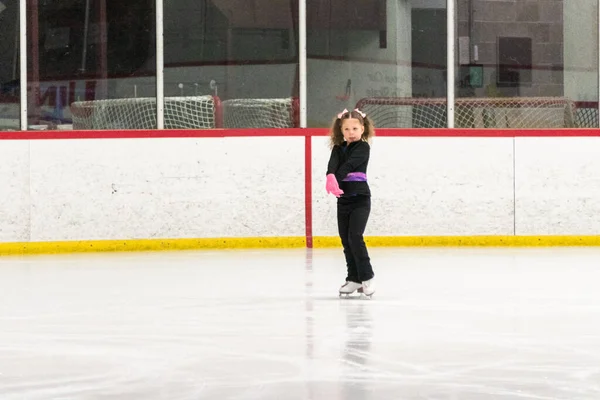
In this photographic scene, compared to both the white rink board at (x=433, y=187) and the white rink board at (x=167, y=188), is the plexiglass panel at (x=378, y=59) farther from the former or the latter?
the white rink board at (x=167, y=188)

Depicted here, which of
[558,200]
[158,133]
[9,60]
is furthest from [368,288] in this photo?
[9,60]

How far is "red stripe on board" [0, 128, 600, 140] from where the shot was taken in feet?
33.7

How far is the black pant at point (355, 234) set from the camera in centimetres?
690

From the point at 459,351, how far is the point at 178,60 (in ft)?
20.9

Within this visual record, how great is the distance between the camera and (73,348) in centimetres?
515

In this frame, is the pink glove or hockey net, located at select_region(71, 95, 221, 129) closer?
the pink glove

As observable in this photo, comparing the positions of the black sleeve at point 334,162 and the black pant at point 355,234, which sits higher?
the black sleeve at point 334,162

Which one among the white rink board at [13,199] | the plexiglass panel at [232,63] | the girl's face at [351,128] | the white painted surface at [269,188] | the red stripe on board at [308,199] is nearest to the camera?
the girl's face at [351,128]

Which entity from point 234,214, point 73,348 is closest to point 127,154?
point 234,214

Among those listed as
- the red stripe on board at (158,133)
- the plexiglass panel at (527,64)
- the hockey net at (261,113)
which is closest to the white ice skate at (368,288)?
the red stripe on board at (158,133)

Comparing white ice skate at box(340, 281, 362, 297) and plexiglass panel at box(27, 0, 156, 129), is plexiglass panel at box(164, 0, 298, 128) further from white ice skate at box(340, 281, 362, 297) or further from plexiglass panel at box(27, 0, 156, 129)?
white ice skate at box(340, 281, 362, 297)

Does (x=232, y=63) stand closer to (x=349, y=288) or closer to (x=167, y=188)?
(x=167, y=188)

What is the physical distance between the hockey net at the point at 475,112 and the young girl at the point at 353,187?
4048mm

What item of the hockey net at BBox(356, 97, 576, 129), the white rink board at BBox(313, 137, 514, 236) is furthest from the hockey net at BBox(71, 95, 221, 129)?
the hockey net at BBox(356, 97, 576, 129)
